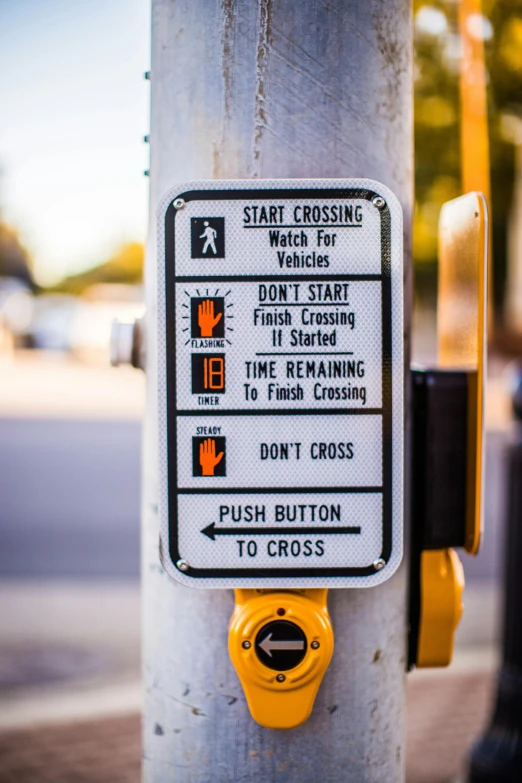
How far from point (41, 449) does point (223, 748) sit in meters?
9.81

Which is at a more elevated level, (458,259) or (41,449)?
(458,259)

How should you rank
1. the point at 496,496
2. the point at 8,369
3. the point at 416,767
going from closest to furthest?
1. the point at 416,767
2. the point at 496,496
3. the point at 8,369

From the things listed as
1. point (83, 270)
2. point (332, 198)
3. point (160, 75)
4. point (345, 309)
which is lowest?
point (345, 309)

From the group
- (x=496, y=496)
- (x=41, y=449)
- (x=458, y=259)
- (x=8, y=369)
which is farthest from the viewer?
(x=8, y=369)

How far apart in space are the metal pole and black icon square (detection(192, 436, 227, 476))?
0.10 m

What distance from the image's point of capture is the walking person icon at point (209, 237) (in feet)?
3.91

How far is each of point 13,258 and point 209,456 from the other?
44.9 meters

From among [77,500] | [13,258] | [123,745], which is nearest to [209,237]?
[123,745]

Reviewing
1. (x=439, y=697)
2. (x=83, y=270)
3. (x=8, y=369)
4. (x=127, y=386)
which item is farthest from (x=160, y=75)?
(x=83, y=270)

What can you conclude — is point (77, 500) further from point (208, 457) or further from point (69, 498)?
point (208, 457)

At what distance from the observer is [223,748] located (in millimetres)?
1225

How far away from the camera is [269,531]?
1194 mm

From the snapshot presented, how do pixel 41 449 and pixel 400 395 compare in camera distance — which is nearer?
pixel 400 395

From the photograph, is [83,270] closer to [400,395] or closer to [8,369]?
[8,369]
